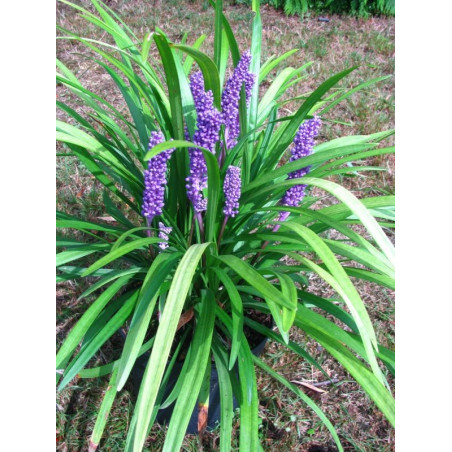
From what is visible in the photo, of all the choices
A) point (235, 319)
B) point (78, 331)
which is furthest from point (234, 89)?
point (78, 331)

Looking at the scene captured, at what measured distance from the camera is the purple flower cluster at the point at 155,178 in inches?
37.8

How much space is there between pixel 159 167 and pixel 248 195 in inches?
12.4

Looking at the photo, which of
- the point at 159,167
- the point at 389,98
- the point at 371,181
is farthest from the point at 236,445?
the point at 389,98

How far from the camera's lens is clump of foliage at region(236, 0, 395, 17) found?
3.76 metres

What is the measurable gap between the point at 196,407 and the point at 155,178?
2.30ft

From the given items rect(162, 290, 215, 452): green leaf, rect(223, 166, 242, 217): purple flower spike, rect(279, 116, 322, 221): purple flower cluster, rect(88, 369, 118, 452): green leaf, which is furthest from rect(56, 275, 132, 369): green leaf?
rect(279, 116, 322, 221): purple flower cluster

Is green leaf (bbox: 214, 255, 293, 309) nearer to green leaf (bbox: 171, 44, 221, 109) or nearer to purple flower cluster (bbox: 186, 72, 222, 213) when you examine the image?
purple flower cluster (bbox: 186, 72, 222, 213)

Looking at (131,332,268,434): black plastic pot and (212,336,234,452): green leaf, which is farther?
(131,332,268,434): black plastic pot

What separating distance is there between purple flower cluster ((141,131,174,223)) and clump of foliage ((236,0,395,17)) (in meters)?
3.22

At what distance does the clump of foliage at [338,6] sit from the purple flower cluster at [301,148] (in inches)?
121

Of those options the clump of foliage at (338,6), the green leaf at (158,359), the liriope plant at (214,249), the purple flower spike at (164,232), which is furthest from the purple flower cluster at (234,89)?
the clump of foliage at (338,6)

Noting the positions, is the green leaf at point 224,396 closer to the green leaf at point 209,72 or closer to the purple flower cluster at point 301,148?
the purple flower cluster at point 301,148

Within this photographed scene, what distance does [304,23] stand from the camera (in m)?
3.72

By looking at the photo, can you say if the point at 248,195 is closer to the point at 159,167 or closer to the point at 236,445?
the point at 159,167
